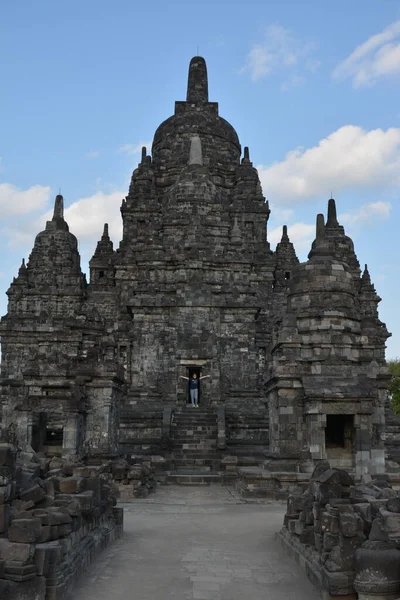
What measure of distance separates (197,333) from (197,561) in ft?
69.9

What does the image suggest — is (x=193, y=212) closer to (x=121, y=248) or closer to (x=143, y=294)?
(x=121, y=248)

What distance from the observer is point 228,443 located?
1001 inches

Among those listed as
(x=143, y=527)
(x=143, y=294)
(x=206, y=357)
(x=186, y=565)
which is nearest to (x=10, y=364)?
(x=143, y=294)

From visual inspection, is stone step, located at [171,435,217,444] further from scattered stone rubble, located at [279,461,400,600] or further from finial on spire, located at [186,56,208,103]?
finial on spire, located at [186,56,208,103]

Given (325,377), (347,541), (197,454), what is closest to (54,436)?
(197,454)

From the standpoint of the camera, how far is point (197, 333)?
102 ft

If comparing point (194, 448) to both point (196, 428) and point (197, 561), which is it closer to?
point (196, 428)

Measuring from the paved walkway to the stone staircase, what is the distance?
5.89m

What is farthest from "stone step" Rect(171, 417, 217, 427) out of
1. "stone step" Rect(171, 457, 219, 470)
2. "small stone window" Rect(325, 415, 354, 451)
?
"small stone window" Rect(325, 415, 354, 451)

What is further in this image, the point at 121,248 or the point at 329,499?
the point at 121,248

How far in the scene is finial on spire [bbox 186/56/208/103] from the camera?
46312mm

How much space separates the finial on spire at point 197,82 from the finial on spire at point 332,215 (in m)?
13.8

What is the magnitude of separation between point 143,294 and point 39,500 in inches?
934

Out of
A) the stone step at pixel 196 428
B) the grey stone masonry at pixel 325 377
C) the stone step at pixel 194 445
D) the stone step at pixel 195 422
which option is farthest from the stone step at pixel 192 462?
the grey stone masonry at pixel 325 377
